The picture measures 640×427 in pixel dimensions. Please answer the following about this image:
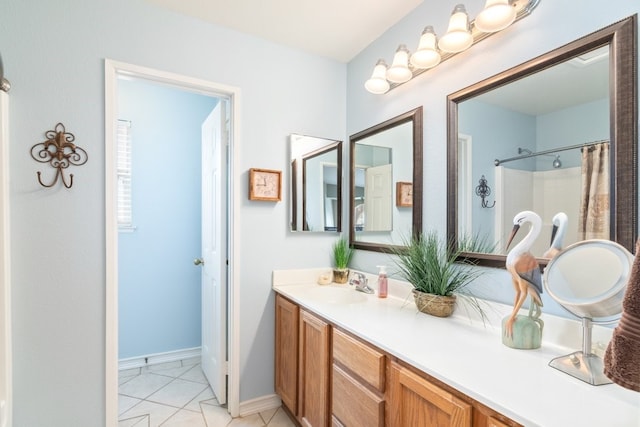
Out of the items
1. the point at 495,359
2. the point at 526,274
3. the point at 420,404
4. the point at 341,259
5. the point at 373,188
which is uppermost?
the point at 373,188

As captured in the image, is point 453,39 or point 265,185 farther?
point 265,185

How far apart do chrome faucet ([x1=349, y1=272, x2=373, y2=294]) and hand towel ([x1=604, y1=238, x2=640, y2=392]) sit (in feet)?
4.58

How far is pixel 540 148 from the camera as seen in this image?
3.97ft

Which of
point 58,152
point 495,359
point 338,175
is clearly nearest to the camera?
point 495,359

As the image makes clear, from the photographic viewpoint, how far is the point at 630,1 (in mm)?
978

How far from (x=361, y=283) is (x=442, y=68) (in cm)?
130

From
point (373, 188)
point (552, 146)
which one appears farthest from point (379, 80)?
point (552, 146)

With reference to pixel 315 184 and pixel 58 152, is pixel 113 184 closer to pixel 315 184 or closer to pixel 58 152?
pixel 58 152

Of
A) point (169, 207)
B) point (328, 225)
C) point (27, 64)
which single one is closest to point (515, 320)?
point (328, 225)

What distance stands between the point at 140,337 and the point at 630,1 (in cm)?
343

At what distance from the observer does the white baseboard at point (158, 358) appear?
2585 millimetres

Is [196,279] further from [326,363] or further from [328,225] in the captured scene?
[326,363]

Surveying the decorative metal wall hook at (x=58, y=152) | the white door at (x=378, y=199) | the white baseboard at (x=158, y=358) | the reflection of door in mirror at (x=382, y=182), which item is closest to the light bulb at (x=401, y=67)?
the reflection of door in mirror at (x=382, y=182)

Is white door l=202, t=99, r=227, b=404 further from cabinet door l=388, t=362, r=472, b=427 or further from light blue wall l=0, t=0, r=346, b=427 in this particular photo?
cabinet door l=388, t=362, r=472, b=427
